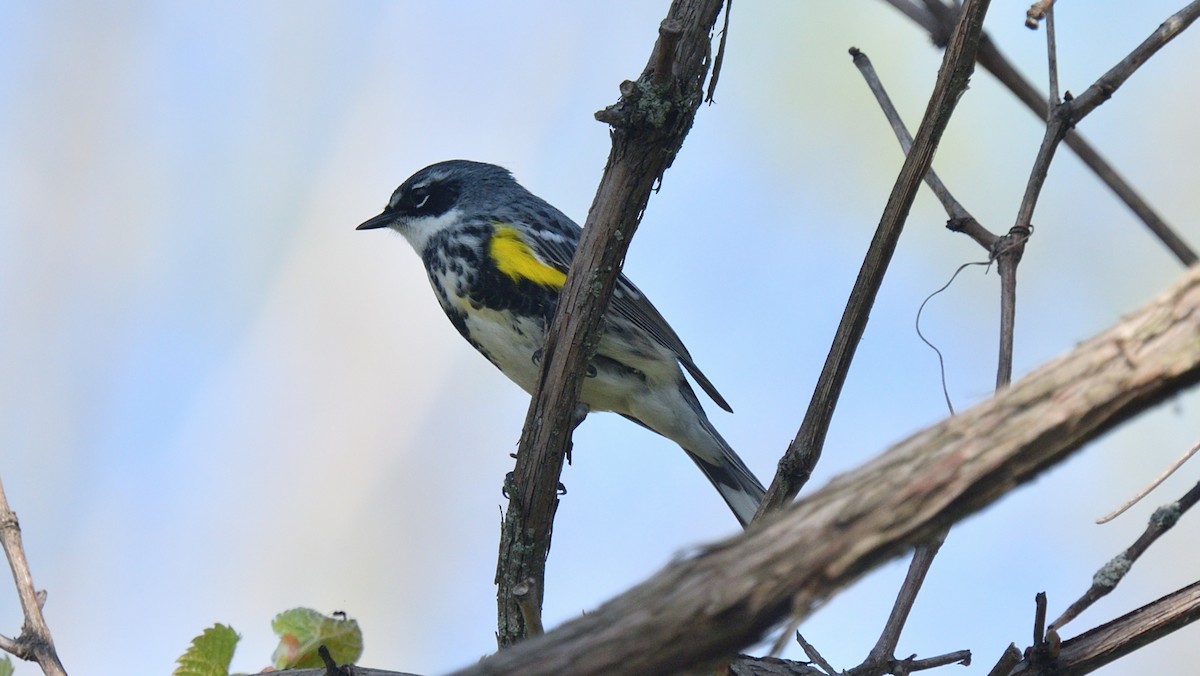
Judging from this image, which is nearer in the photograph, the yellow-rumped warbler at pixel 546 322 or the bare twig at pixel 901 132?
the bare twig at pixel 901 132

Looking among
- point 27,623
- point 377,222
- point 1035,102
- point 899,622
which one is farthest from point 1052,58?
point 377,222

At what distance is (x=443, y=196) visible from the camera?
5.04 m

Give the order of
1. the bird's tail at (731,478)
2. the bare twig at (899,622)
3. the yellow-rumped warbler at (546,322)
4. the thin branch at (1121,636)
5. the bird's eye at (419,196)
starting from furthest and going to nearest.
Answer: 1. the bird's eye at (419,196)
2. the bird's tail at (731,478)
3. the yellow-rumped warbler at (546,322)
4. the bare twig at (899,622)
5. the thin branch at (1121,636)

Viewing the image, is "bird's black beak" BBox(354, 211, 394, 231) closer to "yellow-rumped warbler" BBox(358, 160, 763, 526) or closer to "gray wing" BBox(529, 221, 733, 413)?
"yellow-rumped warbler" BBox(358, 160, 763, 526)

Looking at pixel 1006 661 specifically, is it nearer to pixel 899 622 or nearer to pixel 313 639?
pixel 899 622

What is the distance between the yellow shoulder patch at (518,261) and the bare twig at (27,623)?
2.14 m

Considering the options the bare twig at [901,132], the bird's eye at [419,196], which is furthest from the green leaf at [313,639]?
the bird's eye at [419,196]

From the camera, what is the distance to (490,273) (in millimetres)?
4238

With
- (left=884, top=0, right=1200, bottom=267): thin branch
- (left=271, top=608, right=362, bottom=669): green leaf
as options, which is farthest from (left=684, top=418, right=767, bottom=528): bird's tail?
(left=271, top=608, right=362, bottom=669): green leaf

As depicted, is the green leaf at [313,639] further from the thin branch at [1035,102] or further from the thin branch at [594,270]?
the thin branch at [1035,102]

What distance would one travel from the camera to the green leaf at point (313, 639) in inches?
91.4

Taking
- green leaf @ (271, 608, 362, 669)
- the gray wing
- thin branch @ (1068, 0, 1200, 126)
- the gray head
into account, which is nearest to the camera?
green leaf @ (271, 608, 362, 669)

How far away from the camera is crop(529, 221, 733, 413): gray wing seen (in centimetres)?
430

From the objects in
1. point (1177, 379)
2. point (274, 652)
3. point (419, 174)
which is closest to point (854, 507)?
point (1177, 379)
